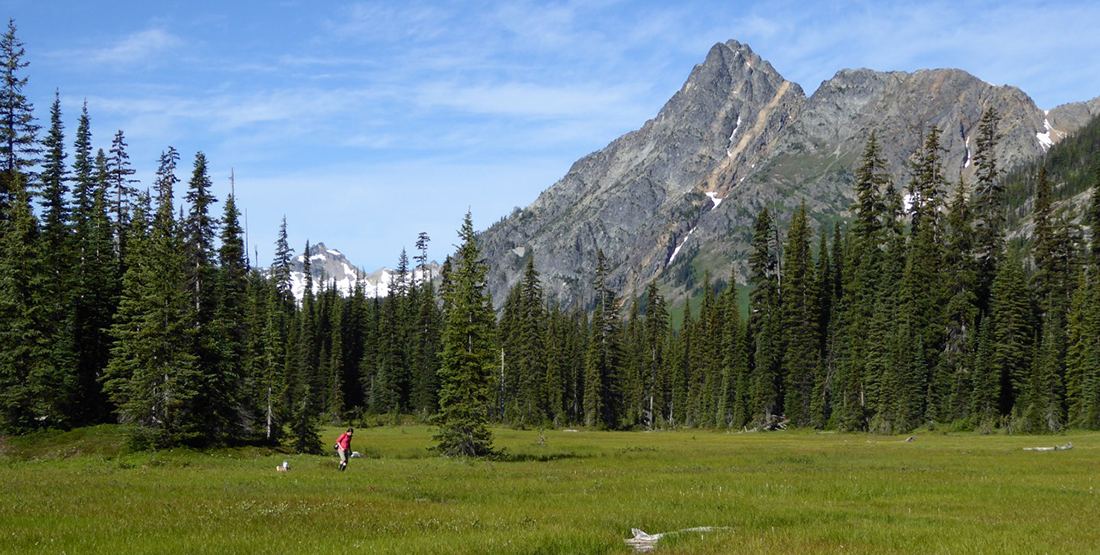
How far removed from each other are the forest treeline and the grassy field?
8682mm

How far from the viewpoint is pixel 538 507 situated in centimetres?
2125

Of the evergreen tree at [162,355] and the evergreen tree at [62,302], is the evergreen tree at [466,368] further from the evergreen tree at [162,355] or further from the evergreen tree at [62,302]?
the evergreen tree at [62,302]

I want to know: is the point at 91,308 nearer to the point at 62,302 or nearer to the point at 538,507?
the point at 62,302

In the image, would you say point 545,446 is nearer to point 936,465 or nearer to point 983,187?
point 936,465

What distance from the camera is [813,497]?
78.4ft

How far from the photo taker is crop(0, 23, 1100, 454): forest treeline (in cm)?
4634

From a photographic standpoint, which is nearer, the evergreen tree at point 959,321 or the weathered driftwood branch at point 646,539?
the weathered driftwood branch at point 646,539

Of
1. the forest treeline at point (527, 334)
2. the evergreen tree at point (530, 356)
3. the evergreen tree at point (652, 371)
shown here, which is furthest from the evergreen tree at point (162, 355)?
the evergreen tree at point (652, 371)

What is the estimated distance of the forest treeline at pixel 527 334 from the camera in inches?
1825

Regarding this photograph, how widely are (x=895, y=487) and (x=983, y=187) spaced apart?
70.3m

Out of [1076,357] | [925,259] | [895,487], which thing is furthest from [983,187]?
[895,487]

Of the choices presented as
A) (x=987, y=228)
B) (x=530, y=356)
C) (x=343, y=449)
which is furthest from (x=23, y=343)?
(x=987, y=228)

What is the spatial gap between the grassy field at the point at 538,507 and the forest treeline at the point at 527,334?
868 centimetres

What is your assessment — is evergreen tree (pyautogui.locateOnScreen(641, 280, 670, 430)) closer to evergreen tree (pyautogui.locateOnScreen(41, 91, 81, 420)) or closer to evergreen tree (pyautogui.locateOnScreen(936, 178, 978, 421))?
evergreen tree (pyautogui.locateOnScreen(936, 178, 978, 421))
